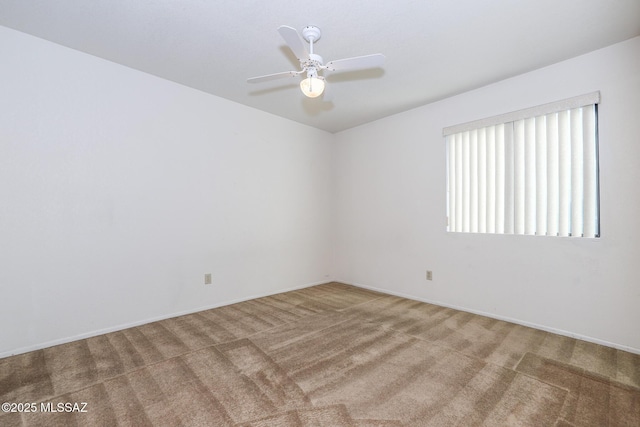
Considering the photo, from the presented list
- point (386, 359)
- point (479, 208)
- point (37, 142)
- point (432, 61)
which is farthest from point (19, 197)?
point (479, 208)

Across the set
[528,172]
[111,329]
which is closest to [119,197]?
[111,329]

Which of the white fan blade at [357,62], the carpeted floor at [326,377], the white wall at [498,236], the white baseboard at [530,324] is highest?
the white fan blade at [357,62]

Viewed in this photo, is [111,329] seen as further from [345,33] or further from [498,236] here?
[498,236]

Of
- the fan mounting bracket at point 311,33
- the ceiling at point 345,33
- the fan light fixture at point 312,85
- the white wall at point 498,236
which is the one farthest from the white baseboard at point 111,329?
the fan mounting bracket at point 311,33

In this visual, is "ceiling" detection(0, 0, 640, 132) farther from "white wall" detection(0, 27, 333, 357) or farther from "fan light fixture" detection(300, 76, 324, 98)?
"fan light fixture" detection(300, 76, 324, 98)

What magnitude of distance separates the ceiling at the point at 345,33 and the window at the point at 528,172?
0.54 metres

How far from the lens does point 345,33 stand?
221cm

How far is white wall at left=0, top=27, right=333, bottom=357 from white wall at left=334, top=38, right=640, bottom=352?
144 cm

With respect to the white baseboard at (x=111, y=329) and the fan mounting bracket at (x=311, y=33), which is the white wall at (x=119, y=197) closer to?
the white baseboard at (x=111, y=329)

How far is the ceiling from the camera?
1974 millimetres

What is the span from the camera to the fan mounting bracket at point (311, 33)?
2.12 meters

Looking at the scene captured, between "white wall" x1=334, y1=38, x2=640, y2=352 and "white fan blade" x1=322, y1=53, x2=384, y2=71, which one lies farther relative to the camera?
"white wall" x1=334, y1=38, x2=640, y2=352

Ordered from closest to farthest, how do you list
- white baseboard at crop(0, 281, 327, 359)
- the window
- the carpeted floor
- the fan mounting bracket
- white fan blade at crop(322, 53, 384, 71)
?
1. the carpeted floor
2. white fan blade at crop(322, 53, 384, 71)
3. the fan mounting bracket
4. white baseboard at crop(0, 281, 327, 359)
5. the window

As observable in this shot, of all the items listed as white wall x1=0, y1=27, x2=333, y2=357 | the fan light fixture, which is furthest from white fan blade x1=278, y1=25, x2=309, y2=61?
white wall x1=0, y1=27, x2=333, y2=357
